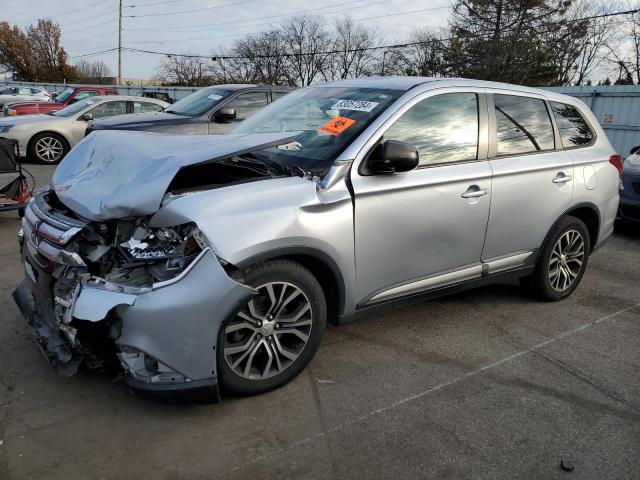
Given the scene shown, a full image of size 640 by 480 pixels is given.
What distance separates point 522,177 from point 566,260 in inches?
43.6

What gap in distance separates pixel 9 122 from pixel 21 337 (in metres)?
9.39

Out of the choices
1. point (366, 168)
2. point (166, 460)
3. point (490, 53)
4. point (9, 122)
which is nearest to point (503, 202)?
point (366, 168)

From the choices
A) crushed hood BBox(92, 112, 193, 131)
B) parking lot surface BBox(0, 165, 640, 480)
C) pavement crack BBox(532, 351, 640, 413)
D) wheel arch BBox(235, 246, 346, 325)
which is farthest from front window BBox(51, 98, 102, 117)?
pavement crack BBox(532, 351, 640, 413)

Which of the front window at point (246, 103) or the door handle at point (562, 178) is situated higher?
the front window at point (246, 103)

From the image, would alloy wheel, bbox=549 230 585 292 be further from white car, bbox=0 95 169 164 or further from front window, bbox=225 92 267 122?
white car, bbox=0 95 169 164

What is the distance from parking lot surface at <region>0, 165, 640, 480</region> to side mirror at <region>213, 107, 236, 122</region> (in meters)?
5.04

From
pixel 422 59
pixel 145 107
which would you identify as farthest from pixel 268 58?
pixel 145 107

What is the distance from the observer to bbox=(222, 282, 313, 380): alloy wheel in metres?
2.85

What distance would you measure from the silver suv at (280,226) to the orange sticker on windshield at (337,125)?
15mm

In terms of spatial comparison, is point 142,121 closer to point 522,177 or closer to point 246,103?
point 246,103

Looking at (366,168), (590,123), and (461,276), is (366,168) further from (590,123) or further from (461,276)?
(590,123)

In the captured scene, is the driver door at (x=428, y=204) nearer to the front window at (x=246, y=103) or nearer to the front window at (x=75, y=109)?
the front window at (x=246, y=103)

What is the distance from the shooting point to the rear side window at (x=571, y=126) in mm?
4559

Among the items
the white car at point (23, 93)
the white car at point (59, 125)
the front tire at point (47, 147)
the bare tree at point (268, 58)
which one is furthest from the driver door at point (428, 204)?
the bare tree at point (268, 58)
